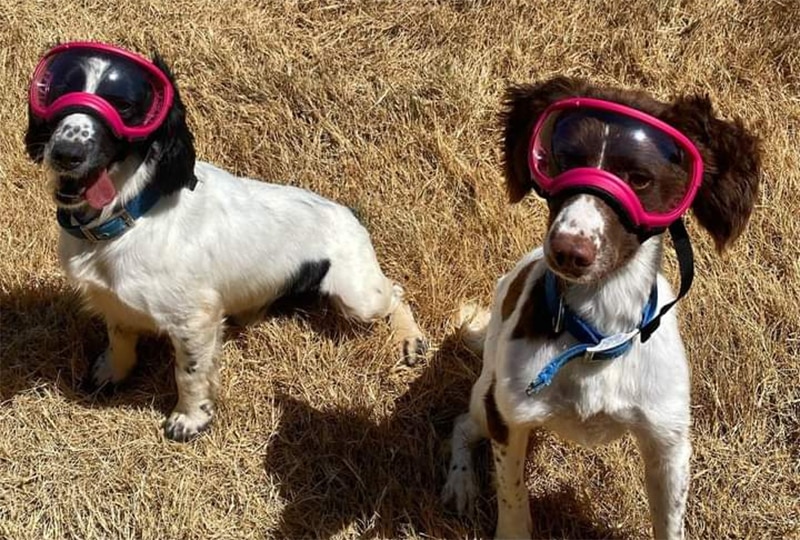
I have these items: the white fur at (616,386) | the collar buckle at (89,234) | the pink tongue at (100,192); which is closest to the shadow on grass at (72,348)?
the collar buckle at (89,234)

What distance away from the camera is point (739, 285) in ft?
15.1

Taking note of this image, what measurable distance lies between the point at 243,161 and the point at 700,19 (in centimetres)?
274

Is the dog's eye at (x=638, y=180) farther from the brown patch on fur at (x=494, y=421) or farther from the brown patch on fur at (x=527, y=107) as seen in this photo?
the brown patch on fur at (x=494, y=421)

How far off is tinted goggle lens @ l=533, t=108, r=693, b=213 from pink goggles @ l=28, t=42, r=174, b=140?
162 cm

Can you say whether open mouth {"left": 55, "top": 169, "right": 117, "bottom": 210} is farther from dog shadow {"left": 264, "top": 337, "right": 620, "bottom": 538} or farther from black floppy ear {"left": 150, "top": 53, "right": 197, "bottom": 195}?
dog shadow {"left": 264, "top": 337, "right": 620, "bottom": 538}

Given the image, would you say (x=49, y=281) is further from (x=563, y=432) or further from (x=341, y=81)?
(x=563, y=432)

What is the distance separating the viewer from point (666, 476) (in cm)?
334

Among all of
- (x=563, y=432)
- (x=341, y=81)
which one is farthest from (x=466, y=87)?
(x=563, y=432)

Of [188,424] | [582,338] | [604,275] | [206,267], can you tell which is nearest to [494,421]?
[582,338]


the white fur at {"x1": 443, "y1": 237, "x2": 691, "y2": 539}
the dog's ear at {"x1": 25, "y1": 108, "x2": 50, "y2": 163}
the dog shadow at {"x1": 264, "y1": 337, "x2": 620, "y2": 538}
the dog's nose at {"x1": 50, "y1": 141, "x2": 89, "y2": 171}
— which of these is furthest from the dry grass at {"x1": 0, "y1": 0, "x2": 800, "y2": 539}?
the dog's nose at {"x1": 50, "y1": 141, "x2": 89, "y2": 171}

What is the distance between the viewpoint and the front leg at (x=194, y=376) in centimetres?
409

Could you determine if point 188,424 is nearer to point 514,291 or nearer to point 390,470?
point 390,470

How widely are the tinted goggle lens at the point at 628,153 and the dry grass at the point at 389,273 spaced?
71.3 inches

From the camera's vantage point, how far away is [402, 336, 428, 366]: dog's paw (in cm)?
461
